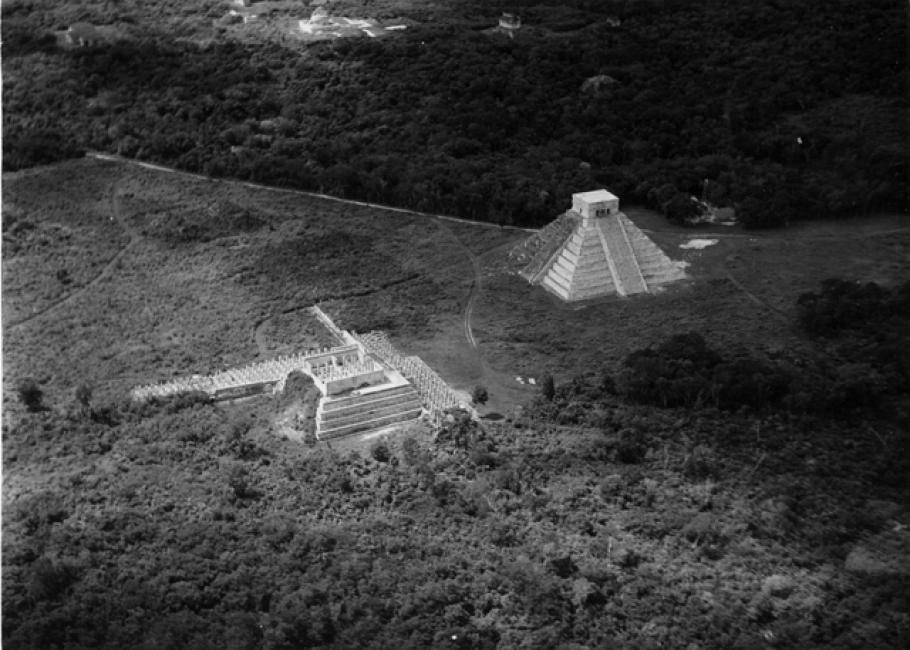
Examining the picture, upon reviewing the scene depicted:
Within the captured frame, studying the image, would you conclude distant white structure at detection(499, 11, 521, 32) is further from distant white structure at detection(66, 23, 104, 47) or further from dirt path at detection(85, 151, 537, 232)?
distant white structure at detection(66, 23, 104, 47)

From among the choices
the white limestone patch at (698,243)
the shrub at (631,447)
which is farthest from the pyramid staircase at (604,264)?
the shrub at (631,447)

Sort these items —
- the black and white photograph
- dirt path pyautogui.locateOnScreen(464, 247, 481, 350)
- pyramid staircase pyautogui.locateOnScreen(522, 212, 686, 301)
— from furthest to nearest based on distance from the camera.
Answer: pyramid staircase pyautogui.locateOnScreen(522, 212, 686, 301) → dirt path pyautogui.locateOnScreen(464, 247, 481, 350) → the black and white photograph

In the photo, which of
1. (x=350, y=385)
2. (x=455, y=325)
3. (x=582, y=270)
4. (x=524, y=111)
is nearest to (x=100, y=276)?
(x=455, y=325)

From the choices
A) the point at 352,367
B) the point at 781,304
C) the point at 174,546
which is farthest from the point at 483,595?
the point at 781,304

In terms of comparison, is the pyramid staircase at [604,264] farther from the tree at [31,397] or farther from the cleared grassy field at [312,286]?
the tree at [31,397]

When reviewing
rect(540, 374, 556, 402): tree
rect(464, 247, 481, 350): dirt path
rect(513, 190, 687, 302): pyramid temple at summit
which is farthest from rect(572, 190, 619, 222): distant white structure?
rect(540, 374, 556, 402): tree

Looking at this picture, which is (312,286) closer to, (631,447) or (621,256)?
(621,256)

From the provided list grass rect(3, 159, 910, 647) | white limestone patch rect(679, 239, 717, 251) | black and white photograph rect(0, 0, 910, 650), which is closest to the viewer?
grass rect(3, 159, 910, 647)

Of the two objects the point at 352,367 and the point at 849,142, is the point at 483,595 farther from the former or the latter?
the point at 849,142
